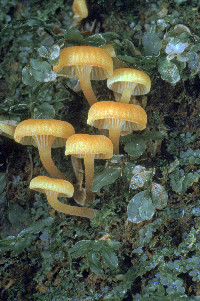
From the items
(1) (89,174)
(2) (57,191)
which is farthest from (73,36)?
(2) (57,191)

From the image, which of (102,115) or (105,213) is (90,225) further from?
(102,115)

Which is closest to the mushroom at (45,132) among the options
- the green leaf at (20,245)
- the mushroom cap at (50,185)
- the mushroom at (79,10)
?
the mushroom cap at (50,185)

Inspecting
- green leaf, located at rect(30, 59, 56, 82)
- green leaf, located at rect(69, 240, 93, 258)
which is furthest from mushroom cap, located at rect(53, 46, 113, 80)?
green leaf, located at rect(69, 240, 93, 258)

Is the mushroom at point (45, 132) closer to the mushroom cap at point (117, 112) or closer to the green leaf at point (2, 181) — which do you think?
the mushroom cap at point (117, 112)

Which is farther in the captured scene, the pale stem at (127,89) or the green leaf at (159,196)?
the pale stem at (127,89)

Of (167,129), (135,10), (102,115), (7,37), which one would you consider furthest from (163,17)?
(7,37)

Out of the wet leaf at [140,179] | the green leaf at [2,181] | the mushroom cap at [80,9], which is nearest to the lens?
the wet leaf at [140,179]

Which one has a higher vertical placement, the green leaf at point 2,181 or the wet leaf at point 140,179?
the wet leaf at point 140,179

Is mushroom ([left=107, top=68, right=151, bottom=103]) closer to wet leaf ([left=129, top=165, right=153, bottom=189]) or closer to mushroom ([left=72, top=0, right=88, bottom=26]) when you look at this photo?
wet leaf ([left=129, top=165, right=153, bottom=189])
